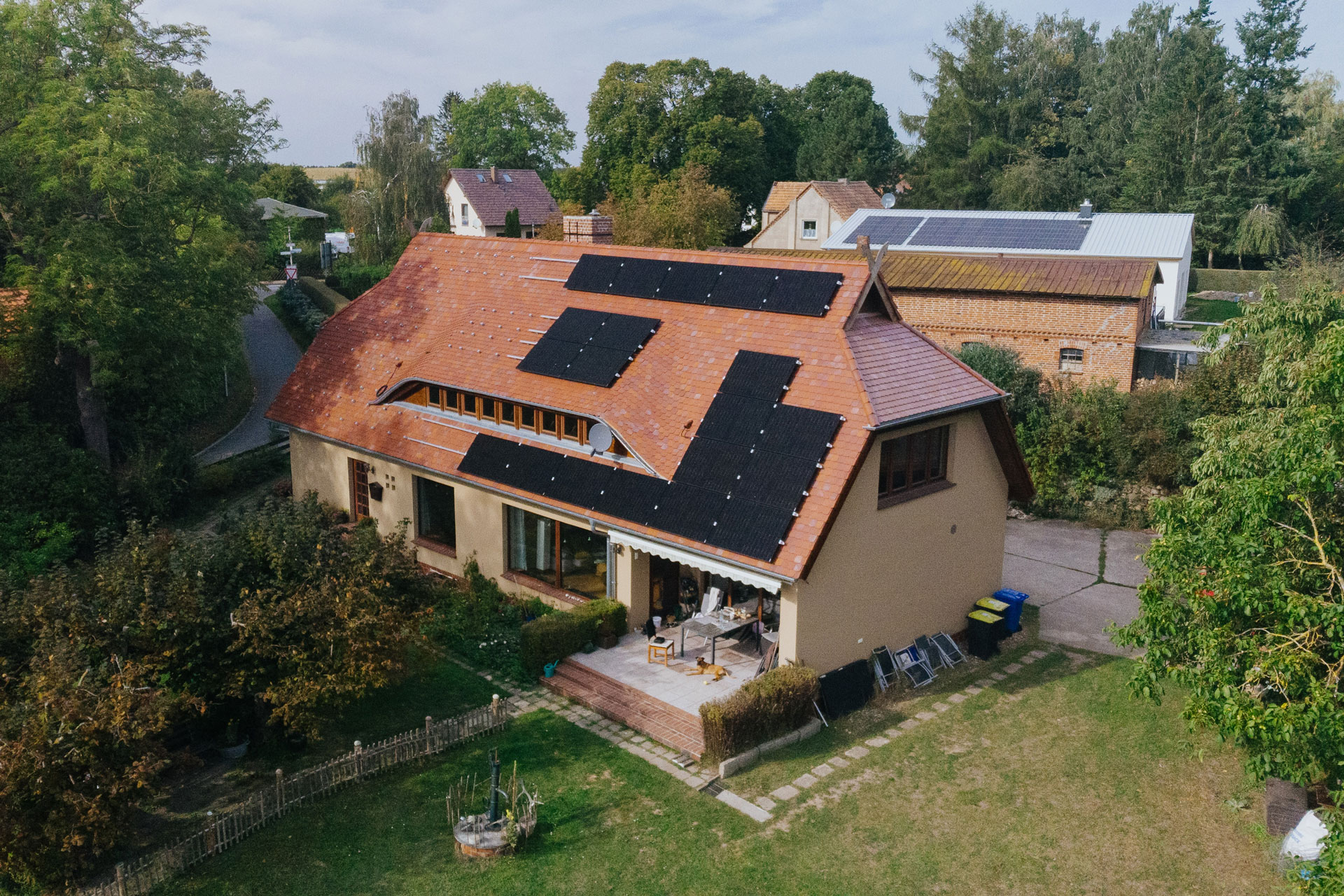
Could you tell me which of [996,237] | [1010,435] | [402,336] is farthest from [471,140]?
[1010,435]

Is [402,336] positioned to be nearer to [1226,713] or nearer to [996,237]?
[1226,713]

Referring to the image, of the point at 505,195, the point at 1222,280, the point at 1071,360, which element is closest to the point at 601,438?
the point at 1071,360

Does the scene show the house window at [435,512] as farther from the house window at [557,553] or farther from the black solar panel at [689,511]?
the black solar panel at [689,511]

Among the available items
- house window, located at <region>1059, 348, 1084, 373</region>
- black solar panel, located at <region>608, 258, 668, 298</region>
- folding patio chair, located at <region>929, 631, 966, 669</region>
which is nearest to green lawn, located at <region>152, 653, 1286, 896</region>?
folding patio chair, located at <region>929, 631, 966, 669</region>

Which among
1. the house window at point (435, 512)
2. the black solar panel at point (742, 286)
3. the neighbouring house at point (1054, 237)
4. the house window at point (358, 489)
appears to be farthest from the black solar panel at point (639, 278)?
the neighbouring house at point (1054, 237)

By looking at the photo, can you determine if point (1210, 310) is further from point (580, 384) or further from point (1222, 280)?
point (580, 384)

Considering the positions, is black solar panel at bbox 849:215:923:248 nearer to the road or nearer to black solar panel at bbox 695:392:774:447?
the road
